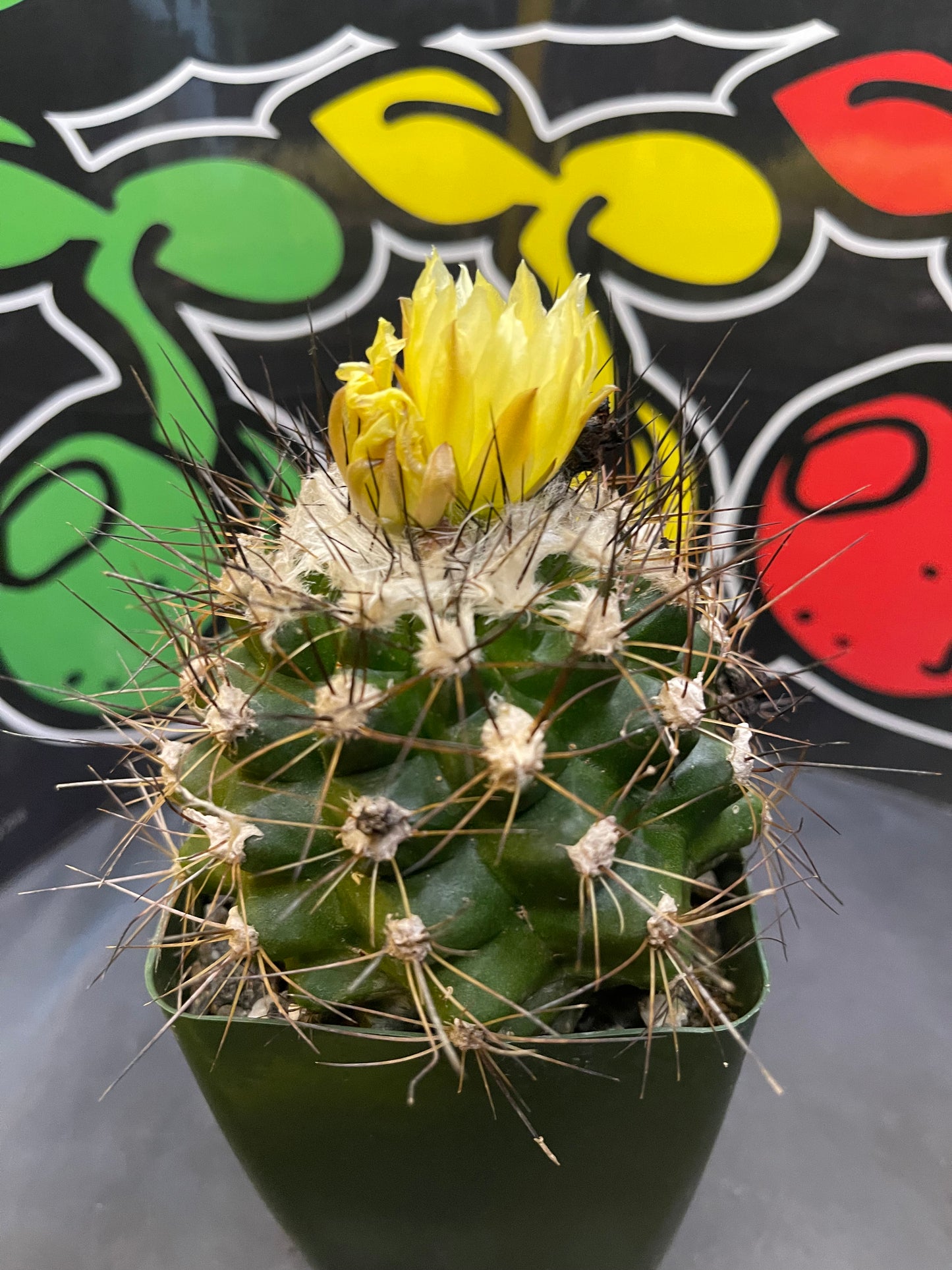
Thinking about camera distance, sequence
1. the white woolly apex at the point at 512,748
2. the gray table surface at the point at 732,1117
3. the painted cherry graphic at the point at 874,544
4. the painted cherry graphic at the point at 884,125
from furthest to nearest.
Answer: the painted cherry graphic at the point at 874,544 < the painted cherry graphic at the point at 884,125 < the gray table surface at the point at 732,1117 < the white woolly apex at the point at 512,748

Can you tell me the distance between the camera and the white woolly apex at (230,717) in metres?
0.35

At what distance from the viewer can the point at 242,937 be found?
0.36 meters

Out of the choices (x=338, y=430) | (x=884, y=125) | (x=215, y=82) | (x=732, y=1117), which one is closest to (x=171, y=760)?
→ (x=338, y=430)

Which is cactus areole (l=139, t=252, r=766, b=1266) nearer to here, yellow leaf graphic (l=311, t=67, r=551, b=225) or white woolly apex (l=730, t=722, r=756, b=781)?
white woolly apex (l=730, t=722, r=756, b=781)

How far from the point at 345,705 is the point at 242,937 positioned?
110 millimetres

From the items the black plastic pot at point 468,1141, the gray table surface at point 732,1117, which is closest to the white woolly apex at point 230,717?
the black plastic pot at point 468,1141

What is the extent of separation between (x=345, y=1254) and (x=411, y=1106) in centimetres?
15

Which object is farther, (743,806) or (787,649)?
(787,649)

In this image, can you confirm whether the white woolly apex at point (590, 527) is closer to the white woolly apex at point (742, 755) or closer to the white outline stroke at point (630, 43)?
the white woolly apex at point (742, 755)

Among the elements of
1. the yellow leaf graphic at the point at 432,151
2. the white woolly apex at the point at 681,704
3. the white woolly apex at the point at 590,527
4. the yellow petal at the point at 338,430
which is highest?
the yellow leaf graphic at the point at 432,151

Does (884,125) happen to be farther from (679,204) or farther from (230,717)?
(230,717)

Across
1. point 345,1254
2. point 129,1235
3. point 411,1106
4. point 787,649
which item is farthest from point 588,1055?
point 787,649

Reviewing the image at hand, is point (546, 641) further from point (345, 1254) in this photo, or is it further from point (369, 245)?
point (369, 245)

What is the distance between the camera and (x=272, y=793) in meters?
0.35
